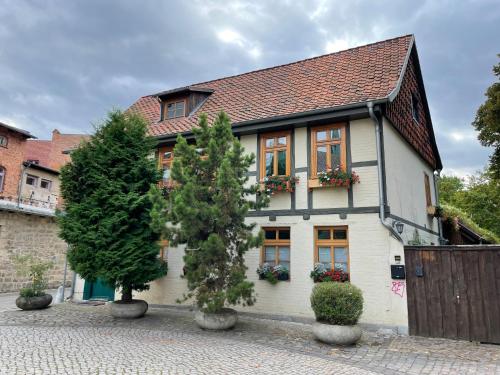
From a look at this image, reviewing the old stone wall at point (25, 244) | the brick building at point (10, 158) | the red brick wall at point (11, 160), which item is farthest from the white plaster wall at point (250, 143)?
the red brick wall at point (11, 160)

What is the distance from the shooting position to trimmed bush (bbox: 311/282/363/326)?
6.53 meters

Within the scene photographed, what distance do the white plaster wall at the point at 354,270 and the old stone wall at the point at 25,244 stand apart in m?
10.6

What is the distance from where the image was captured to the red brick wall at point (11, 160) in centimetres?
2068

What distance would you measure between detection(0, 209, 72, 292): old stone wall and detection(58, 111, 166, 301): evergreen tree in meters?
7.40

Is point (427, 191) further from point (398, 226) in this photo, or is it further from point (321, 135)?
point (321, 135)

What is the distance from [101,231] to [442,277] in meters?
8.01

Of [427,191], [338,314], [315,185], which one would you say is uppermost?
[427,191]

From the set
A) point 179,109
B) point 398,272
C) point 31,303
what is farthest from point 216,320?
point 179,109

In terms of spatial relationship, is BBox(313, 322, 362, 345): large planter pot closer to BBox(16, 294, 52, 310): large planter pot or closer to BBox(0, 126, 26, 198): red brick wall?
BBox(16, 294, 52, 310): large planter pot

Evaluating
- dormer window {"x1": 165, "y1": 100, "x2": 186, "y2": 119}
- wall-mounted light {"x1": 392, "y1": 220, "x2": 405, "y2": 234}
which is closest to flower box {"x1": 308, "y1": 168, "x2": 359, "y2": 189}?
wall-mounted light {"x1": 392, "y1": 220, "x2": 405, "y2": 234}

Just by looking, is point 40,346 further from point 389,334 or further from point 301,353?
point 389,334

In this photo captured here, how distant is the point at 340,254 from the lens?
8750 millimetres

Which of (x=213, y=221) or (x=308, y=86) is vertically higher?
(x=308, y=86)

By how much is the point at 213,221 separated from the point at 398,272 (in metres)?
4.40
